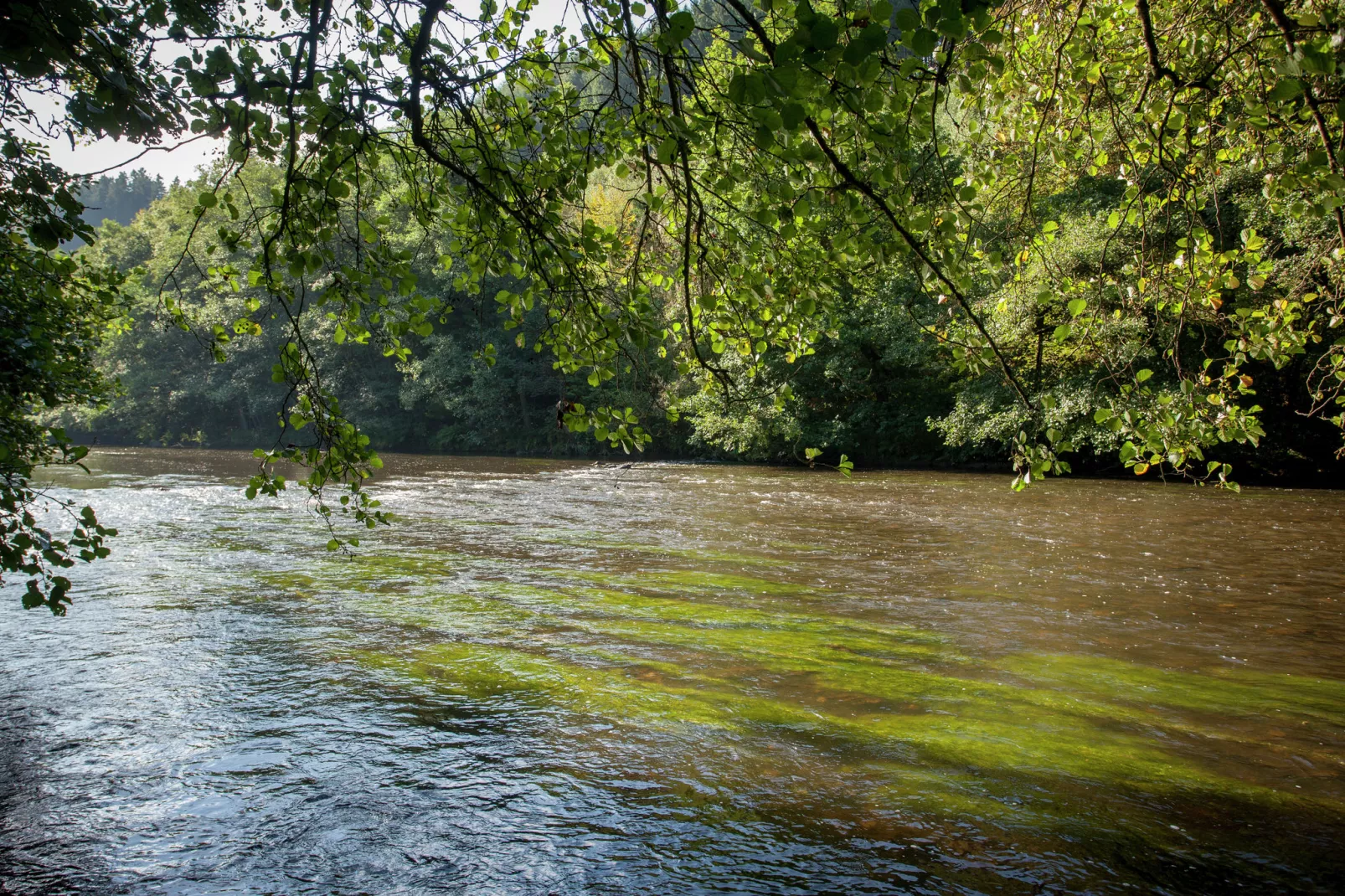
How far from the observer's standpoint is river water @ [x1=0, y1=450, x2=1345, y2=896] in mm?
4309

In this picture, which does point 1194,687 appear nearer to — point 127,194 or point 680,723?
point 680,723

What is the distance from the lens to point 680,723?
19.8 ft

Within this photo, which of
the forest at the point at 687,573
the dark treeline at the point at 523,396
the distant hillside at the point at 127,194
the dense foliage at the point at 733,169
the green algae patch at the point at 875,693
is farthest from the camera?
the distant hillside at the point at 127,194

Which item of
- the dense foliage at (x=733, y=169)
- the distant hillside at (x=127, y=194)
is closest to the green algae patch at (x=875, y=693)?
the dense foliage at (x=733, y=169)

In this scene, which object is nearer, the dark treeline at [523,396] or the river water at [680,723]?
the river water at [680,723]

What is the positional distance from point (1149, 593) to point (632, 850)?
8.15m

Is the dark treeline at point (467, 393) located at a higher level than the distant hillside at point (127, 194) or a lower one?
lower

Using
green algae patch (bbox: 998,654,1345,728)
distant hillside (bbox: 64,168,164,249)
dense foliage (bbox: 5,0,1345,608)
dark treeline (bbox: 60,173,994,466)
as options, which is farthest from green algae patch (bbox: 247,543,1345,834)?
distant hillside (bbox: 64,168,164,249)

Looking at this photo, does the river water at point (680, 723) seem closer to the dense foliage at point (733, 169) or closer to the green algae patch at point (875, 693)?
the green algae patch at point (875, 693)

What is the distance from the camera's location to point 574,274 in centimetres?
381

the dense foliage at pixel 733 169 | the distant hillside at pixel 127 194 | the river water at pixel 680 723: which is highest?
the distant hillside at pixel 127 194

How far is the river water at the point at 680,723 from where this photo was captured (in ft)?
14.1

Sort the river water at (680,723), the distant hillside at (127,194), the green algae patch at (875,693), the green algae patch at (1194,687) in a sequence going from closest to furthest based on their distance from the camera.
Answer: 1. the river water at (680,723)
2. the green algae patch at (875,693)
3. the green algae patch at (1194,687)
4. the distant hillside at (127,194)

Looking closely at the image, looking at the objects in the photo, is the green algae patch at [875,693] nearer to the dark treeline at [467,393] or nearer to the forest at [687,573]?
the forest at [687,573]
